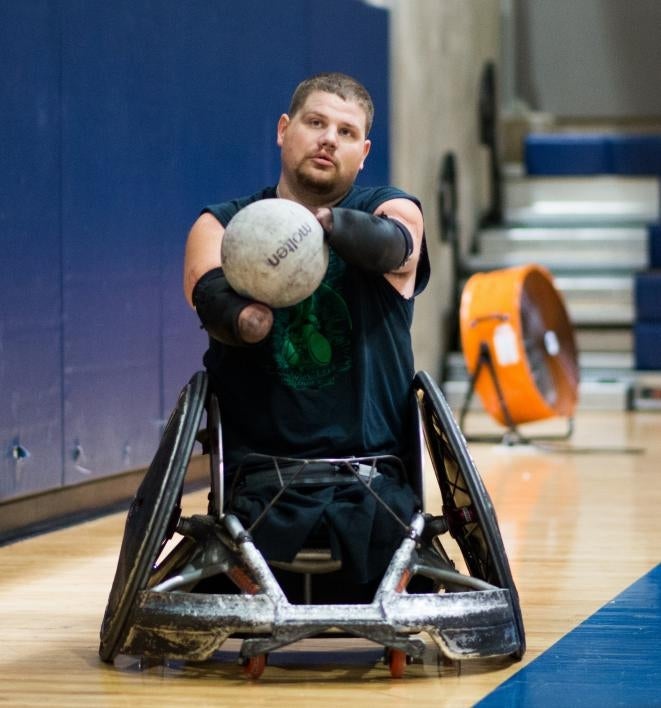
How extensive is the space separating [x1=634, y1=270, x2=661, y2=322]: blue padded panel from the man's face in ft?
30.5

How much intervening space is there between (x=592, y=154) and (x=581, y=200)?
436mm

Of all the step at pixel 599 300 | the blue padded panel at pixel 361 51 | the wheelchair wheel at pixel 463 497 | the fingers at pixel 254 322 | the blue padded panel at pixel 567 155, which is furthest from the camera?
the blue padded panel at pixel 567 155

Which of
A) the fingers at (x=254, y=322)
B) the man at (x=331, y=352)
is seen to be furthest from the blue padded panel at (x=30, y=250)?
the fingers at (x=254, y=322)

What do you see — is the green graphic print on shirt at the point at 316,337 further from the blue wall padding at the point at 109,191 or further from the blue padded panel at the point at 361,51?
the blue padded panel at the point at 361,51

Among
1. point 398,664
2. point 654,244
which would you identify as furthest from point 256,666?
point 654,244

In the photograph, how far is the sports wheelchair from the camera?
147 inches

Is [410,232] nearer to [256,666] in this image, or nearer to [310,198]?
[310,198]

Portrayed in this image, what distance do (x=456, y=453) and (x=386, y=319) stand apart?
41 centimetres

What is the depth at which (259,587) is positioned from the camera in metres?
3.81

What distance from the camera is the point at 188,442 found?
155 inches

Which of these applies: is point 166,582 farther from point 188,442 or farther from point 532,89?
point 532,89

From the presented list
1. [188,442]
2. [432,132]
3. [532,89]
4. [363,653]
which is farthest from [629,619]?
[532,89]

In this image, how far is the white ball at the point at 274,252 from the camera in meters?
3.76

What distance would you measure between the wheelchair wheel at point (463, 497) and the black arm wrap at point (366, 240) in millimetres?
356
